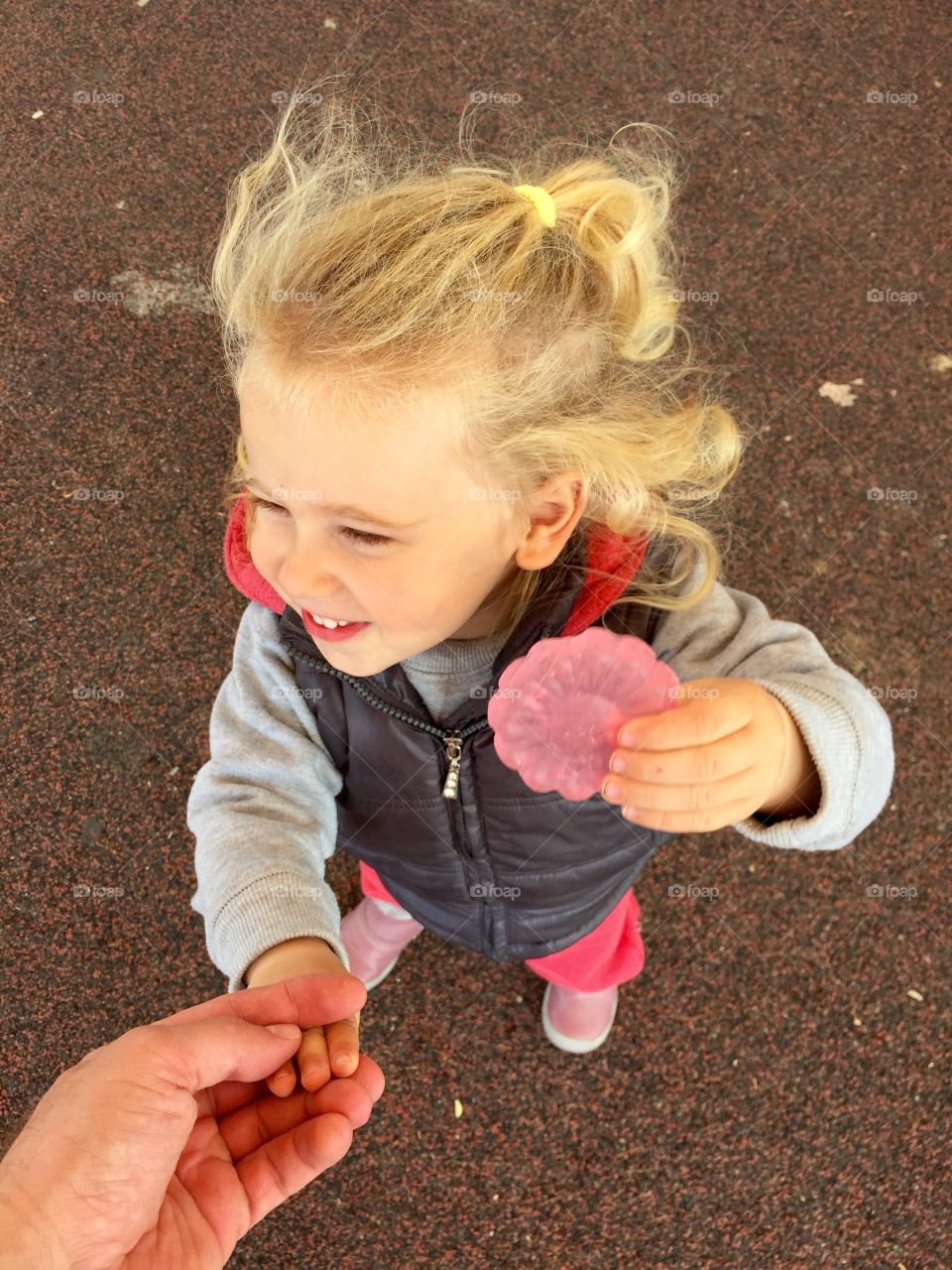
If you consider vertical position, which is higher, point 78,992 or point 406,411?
point 406,411

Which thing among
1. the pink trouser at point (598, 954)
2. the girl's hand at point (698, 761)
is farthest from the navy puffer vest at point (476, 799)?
the girl's hand at point (698, 761)

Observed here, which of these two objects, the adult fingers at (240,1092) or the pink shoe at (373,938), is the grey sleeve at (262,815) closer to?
the adult fingers at (240,1092)

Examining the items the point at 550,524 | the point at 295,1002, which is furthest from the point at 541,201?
the point at 295,1002

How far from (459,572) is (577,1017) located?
0.91 meters

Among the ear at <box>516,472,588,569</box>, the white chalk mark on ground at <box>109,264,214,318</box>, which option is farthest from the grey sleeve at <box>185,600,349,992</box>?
the white chalk mark on ground at <box>109,264,214,318</box>

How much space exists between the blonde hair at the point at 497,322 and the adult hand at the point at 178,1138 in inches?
20.3

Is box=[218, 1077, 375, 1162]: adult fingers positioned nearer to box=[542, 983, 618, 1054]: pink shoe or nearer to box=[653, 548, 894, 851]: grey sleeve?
box=[653, 548, 894, 851]: grey sleeve

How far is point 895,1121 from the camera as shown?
162 centimetres

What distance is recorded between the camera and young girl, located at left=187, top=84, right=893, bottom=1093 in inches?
36.8

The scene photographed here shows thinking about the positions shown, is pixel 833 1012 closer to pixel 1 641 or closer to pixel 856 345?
pixel 856 345

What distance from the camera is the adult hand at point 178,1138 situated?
80 centimetres

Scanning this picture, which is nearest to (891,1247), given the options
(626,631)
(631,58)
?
(626,631)

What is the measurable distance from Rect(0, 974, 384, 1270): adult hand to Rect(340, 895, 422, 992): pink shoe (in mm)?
619

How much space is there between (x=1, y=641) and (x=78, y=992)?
26.2 inches
